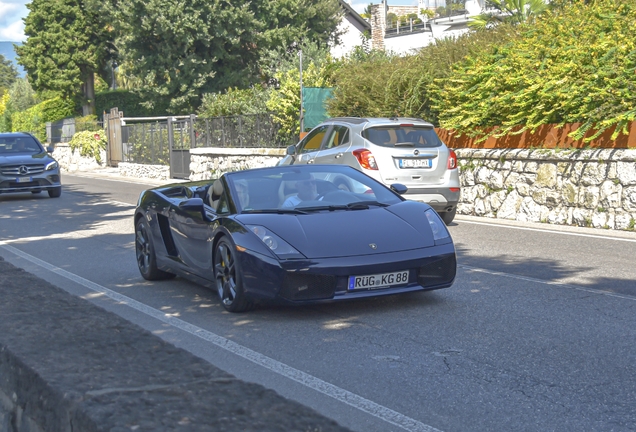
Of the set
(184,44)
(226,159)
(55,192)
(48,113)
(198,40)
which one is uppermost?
(198,40)

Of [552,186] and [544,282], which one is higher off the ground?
[552,186]

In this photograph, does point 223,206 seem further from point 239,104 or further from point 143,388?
point 239,104

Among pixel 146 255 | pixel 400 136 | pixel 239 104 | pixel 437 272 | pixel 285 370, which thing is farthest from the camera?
pixel 239 104

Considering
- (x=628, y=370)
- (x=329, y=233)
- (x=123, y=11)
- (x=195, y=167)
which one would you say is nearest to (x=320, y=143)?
(x=329, y=233)

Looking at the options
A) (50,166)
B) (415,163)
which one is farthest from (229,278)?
(50,166)

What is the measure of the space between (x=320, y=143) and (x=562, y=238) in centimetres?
519

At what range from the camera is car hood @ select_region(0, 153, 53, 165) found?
23.3m

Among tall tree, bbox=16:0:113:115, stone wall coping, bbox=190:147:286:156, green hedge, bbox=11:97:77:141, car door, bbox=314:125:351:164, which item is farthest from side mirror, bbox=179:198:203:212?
green hedge, bbox=11:97:77:141

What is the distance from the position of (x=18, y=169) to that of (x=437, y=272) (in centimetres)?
1802

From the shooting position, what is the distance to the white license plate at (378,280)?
7105 mm

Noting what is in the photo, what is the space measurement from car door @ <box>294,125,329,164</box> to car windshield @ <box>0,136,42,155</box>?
10.7 metres

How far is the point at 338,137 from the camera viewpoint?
15.8 meters

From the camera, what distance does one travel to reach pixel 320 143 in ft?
53.5

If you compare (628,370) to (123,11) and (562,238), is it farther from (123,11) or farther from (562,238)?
(123,11)
